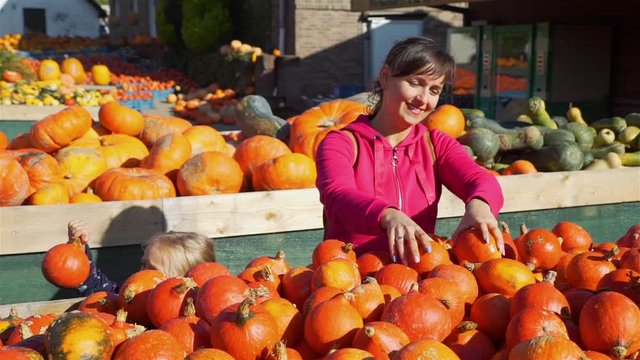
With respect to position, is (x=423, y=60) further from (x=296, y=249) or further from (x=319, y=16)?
(x=319, y=16)

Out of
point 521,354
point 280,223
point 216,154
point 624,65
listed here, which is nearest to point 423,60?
point 521,354

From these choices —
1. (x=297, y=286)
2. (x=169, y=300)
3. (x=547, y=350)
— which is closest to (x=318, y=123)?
(x=297, y=286)

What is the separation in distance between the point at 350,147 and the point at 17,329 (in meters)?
1.51

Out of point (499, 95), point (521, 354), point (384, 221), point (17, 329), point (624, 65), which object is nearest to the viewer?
point (521, 354)

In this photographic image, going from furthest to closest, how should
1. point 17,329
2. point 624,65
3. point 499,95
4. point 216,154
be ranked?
point 499,95 < point 624,65 < point 216,154 < point 17,329

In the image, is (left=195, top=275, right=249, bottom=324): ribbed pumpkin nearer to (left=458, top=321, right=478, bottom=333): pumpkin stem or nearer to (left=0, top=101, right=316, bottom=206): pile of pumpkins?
(left=458, top=321, right=478, bottom=333): pumpkin stem

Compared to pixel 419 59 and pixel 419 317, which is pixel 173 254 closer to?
pixel 419 59

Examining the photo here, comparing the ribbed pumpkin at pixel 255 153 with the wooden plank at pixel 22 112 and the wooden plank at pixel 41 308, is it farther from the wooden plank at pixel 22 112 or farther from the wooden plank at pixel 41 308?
the wooden plank at pixel 22 112

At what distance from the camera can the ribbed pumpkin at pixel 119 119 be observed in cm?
558

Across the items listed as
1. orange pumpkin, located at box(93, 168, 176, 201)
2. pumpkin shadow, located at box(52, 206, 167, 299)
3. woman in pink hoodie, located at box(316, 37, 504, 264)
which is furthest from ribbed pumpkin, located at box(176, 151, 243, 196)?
woman in pink hoodie, located at box(316, 37, 504, 264)

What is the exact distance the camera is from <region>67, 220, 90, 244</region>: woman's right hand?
359cm

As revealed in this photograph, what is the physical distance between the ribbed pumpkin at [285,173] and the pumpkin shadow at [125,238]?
0.85 metres

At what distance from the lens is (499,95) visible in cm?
1338

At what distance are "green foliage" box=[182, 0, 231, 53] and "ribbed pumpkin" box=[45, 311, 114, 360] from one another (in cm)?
1908
